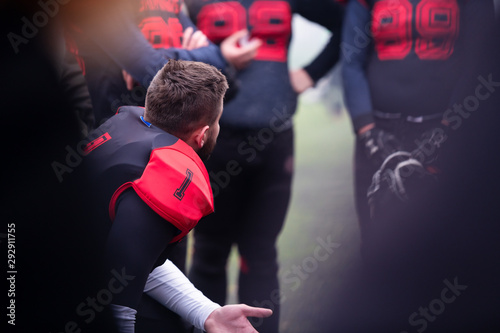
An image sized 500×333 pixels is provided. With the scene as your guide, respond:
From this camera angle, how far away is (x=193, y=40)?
118 cm

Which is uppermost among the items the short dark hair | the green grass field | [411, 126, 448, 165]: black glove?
the short dark hair

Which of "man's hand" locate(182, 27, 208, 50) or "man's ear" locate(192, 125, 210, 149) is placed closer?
"man's ear" locate(192, 125, 210, 149)

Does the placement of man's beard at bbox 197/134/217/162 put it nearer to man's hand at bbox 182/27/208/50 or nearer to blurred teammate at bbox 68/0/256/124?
blurred teammate at bbox 68/0/256/124

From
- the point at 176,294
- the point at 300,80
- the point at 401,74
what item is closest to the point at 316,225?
the point at 300,80

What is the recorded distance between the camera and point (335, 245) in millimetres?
2037

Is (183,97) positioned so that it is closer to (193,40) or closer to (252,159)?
(193,40)

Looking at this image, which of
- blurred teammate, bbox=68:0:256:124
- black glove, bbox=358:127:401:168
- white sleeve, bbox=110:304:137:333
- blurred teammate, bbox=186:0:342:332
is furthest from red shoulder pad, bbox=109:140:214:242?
black glove, bbox=358:127:401:168

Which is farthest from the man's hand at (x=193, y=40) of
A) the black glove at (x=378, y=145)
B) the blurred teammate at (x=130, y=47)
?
the black glove at (x=378, y=145)

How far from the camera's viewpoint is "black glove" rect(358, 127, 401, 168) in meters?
1.45

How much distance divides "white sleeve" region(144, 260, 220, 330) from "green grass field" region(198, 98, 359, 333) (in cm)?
85

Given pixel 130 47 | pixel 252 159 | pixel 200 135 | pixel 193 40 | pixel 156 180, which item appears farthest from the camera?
pixel 252 159

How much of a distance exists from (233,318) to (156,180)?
0.27m

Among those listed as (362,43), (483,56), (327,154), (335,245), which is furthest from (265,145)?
(327,154)

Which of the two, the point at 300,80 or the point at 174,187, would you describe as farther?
the point at 300,80
